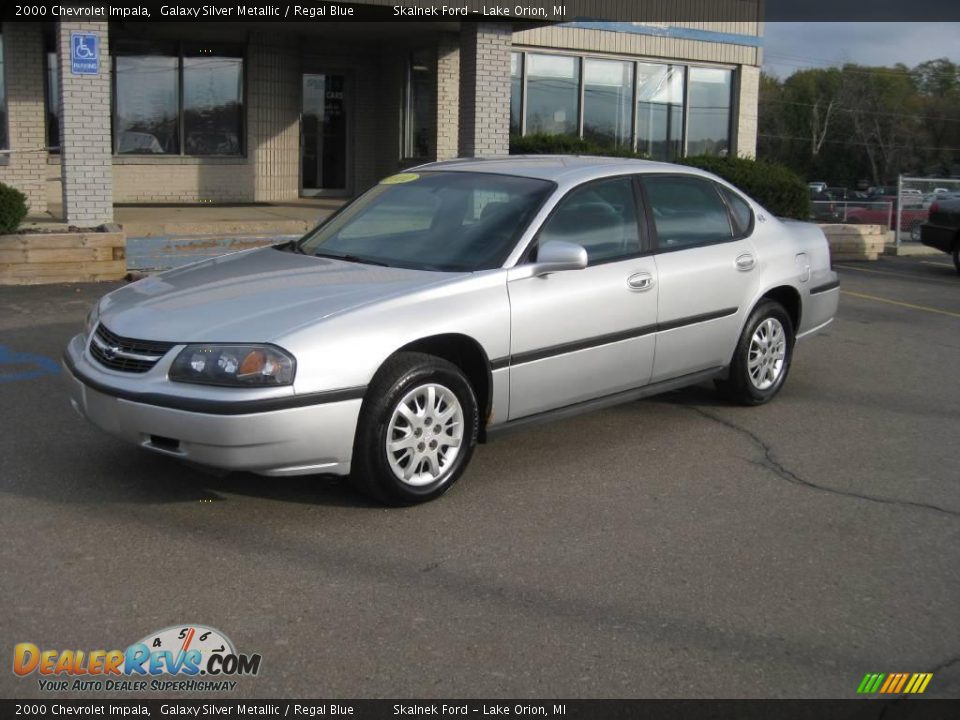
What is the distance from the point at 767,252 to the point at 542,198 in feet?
6.60

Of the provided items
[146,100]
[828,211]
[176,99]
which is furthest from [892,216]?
[146,100]

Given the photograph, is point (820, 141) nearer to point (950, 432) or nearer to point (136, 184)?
point (136, 184)

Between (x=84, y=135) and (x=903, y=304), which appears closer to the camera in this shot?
(x=903, y=304)

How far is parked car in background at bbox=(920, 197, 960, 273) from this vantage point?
1622cm

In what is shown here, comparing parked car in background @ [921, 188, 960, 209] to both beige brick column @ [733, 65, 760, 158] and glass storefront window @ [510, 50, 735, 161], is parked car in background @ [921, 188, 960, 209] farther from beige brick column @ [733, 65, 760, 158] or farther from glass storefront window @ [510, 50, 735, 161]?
glass storefront window @ [510, 50, 735, 161]

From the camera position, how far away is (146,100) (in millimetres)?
17781

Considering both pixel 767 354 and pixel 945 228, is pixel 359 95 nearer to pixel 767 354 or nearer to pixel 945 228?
pixel 945 228

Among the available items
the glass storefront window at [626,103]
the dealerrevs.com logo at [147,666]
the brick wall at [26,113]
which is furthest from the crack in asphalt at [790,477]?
the glass storefront window at [626,103]

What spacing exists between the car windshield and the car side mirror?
0.61 ft

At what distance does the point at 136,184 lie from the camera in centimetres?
1773

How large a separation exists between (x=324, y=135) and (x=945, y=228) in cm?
1052
